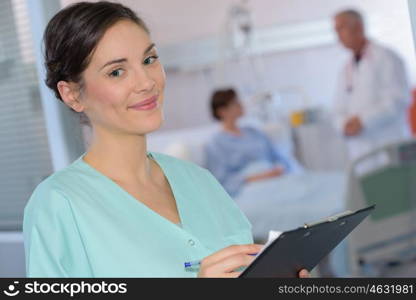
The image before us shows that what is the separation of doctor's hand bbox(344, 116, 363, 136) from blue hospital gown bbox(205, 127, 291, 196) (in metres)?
0.51

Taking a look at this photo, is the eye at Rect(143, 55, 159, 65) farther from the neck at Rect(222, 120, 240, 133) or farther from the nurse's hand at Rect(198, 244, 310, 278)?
the neck at Rect(222, 120, 240, 133)

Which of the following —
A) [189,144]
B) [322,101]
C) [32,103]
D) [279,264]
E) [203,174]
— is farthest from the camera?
[322,101]

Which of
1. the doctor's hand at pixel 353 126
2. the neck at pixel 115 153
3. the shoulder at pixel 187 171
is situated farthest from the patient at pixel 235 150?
the neck at pixel 115 153

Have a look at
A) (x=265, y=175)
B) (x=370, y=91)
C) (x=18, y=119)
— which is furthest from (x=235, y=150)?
(x=18, y=119)

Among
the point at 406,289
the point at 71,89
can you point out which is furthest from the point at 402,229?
the point at 71,89

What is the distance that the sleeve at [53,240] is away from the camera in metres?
1.17

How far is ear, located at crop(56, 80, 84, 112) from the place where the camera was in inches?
51.0

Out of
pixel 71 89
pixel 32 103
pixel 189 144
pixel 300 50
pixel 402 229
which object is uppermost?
pixel 300 50

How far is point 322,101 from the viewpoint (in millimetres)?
5922

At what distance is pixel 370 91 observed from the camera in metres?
3.64

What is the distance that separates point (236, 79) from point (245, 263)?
5.05 meters

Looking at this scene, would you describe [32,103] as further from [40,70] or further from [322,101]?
[322,101]

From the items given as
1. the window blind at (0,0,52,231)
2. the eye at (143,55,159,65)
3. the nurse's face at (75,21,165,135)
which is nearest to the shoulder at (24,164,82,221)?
the nurse's face at (75,21,165,135)

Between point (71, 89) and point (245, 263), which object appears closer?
point (245, 263)
